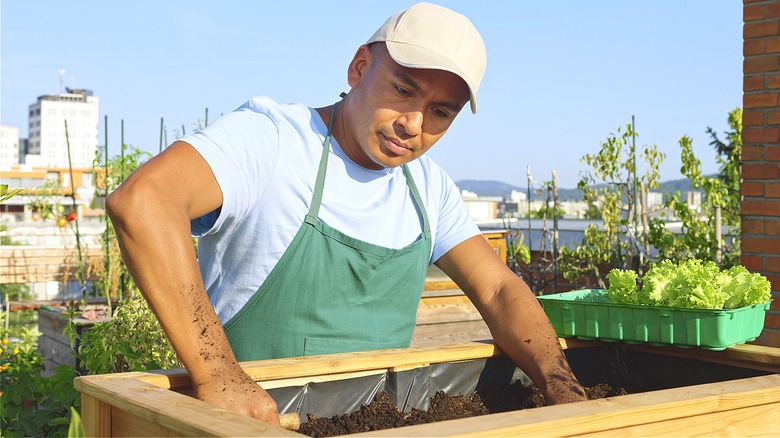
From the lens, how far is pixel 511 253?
8070 millimetres

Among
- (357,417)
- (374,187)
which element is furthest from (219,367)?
Answer: (374,187)

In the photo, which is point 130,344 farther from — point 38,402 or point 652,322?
point 652,322

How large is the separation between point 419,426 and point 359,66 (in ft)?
3.41

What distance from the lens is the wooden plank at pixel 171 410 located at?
4.01ft

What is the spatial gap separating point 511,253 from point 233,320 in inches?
244

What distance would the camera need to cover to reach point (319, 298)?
81.0 inches

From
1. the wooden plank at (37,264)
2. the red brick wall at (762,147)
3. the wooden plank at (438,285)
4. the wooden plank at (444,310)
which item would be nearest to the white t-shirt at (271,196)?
the red brick wall at (762,147)

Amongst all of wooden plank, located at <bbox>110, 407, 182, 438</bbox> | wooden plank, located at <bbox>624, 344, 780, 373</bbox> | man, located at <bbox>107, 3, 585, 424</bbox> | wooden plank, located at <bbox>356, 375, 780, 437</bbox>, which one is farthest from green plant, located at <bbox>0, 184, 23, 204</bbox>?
wooden plank, located at <bbox>624, 344, 780, 373</bbox>

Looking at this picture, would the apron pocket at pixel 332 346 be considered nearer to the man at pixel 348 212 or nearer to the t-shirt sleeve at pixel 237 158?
the man at pixel 348 212

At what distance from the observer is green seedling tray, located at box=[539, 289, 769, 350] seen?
7.17ft

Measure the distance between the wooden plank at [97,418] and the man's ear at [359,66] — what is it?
93 centimetres

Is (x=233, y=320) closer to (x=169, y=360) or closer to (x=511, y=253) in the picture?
(x=169, y=360)

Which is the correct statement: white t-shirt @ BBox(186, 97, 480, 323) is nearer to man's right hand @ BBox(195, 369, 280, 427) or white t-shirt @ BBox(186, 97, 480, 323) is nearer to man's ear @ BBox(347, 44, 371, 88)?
man's ear @ BBox(347, 44, 371, 88)

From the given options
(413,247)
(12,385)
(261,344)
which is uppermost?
(413,247)
